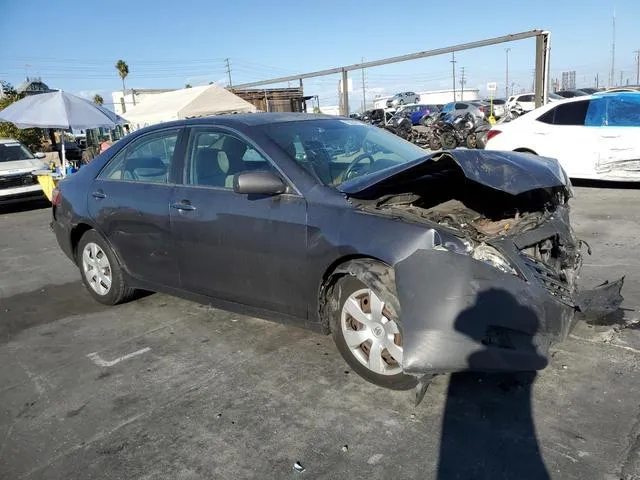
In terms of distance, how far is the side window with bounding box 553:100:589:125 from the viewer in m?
8.88

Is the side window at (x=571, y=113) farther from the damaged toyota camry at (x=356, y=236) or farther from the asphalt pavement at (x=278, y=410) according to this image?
the damaged toyota camry at (x=356, y=236)

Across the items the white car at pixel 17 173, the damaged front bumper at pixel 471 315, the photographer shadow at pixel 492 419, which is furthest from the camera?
the white car at pixel 17 173

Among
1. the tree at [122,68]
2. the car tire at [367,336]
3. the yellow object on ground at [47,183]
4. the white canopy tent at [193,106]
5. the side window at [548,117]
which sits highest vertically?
the tree at [122,68]

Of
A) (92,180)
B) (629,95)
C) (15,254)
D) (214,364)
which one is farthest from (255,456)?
(629,95)

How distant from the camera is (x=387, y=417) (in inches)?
116

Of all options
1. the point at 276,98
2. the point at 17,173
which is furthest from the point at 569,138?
the point at 276,98

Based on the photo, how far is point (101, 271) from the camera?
4977mm

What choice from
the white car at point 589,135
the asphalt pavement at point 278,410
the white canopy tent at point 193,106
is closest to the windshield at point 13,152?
the white canopy tent at point 193,106

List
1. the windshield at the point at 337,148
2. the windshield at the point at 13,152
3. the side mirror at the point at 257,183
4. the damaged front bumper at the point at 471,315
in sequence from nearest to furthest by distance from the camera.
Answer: the damaged front bumper at the point at 471,315, the side mirror at the point at 257,183, the windshield at the point at 337,148, the windshield at the point at 13,152

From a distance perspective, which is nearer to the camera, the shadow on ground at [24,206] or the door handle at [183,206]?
the door handle at [183,206]

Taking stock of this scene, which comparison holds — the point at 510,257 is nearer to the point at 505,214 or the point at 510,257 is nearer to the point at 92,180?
the point at 505,214

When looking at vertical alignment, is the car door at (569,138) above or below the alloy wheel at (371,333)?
above

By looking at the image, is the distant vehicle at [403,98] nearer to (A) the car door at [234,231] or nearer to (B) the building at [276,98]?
(B) the building at [276,98]

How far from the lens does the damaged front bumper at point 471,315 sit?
8.93ft
